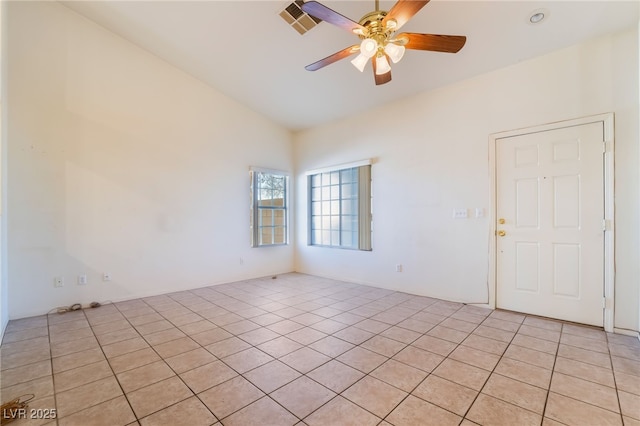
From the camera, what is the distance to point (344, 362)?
7.53 ft

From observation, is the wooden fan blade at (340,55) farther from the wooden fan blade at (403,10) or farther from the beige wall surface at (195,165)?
the beige wall surface at (195,165)

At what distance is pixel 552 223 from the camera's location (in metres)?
3.22

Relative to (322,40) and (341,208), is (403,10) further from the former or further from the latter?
(341,208)

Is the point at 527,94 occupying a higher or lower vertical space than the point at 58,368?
higher

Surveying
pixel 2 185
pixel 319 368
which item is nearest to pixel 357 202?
pixel 319 368

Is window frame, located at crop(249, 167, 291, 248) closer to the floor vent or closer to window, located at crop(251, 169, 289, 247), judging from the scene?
window, located at crop(251, 169, 289, 247)

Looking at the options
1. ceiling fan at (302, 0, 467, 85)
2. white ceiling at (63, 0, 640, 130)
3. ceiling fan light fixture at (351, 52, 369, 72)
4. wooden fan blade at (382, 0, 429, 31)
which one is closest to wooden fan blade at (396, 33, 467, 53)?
ceiling fan at (302, 0, 467, 85)

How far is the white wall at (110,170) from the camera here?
334 cm

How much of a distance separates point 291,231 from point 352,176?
191 centimetres

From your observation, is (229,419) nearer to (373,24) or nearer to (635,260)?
(373,24)

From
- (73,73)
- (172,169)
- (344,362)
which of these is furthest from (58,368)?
(73,73)

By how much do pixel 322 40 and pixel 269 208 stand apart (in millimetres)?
3271

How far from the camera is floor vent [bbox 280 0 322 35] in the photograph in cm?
301

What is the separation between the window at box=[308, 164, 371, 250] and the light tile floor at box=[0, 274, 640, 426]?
167 centimetres
